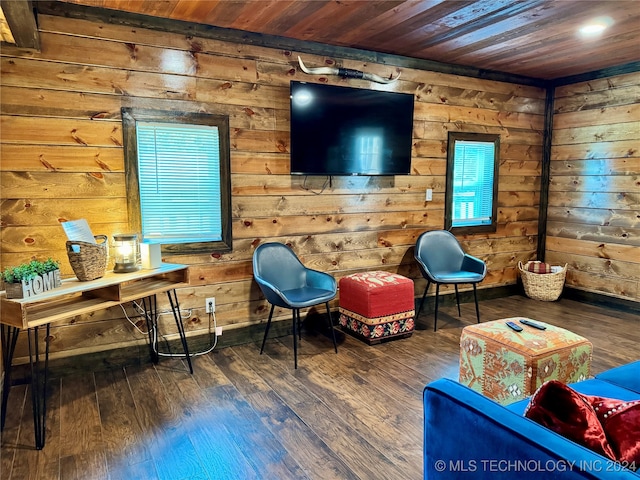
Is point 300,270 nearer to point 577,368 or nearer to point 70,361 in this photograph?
point 70,361

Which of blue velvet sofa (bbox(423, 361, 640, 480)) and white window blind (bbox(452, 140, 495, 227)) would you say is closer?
blue velvet sofa (bbox(423, 361, 640, 480))

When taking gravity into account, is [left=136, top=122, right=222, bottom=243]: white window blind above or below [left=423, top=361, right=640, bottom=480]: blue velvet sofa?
above

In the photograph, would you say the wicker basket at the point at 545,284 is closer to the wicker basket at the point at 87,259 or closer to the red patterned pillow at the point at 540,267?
the red patterned pillow at the point at 540,267

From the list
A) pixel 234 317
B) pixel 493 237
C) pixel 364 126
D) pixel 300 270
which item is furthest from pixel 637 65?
pixel 234 317

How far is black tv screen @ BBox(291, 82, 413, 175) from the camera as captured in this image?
3.46m

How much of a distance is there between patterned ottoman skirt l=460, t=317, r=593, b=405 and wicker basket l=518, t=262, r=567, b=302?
239 cm

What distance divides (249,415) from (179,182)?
1654 millimetres

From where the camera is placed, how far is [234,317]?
347 cm

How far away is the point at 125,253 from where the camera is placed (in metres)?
2.78

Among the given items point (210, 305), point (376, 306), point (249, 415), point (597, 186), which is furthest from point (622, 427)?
point (597, 186)

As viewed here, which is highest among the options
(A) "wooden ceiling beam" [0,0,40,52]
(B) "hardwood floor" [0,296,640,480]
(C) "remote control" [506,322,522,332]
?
(A) "wooden ceiling beam" [0,0,40,52]

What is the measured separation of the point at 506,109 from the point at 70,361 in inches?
178

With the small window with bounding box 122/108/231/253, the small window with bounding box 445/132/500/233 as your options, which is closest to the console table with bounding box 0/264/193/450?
the small window with bounding box 122/108/231/253

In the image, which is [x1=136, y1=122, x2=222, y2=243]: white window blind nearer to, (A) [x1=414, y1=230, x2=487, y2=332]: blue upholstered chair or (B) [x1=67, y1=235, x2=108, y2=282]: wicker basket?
(B) [x1=67, y1=235, x2=108, y2=282]: wicker basket
